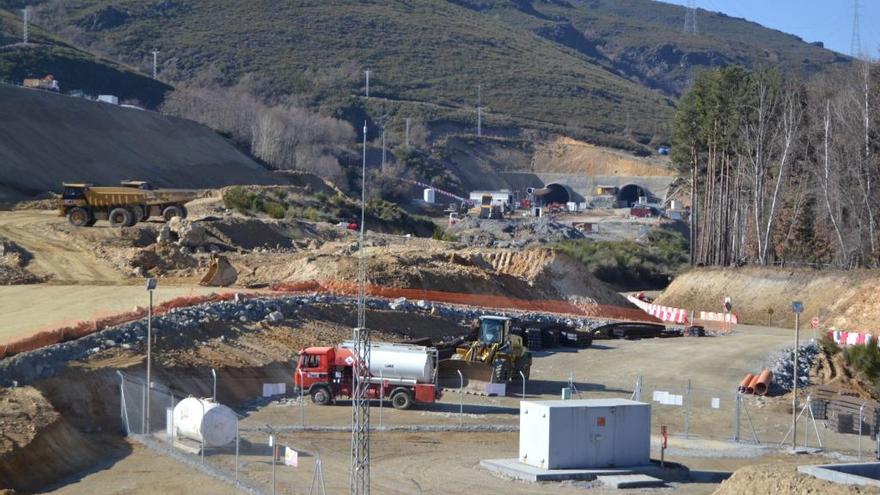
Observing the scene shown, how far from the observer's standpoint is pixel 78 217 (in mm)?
59562

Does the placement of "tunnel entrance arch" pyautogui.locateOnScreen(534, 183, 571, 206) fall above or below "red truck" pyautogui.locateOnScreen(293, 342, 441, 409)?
above

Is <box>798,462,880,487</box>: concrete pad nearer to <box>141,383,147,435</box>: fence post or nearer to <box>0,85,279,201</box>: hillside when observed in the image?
<box>141,383,147,435</box>: fence post

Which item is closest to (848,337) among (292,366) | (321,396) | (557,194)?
(292,366)

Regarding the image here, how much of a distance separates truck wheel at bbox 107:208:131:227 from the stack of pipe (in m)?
31.9

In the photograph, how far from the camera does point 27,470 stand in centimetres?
2503

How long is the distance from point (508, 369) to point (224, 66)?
141059mm

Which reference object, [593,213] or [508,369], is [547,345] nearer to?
[508,369]

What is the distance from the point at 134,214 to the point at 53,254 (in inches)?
314

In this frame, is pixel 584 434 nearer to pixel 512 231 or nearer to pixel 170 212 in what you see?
pixel 170 212

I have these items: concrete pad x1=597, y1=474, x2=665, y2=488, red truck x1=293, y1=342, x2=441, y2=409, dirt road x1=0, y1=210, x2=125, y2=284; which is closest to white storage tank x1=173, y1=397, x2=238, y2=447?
red truck x1=293, y1=342, x2=441, y2=409

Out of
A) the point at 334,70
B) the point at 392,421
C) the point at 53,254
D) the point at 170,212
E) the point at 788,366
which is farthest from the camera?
the point at 334,70

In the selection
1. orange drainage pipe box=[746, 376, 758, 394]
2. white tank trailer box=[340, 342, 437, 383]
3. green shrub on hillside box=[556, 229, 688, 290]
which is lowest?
orange drainage pipe box=[746, 376, 758, 394]

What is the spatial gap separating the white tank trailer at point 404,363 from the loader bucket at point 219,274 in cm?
1759

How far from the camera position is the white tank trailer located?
33906 mm
